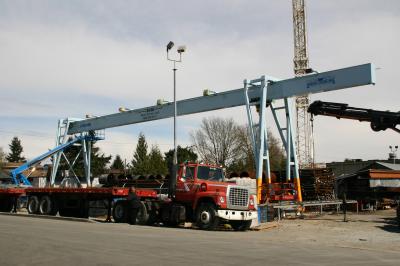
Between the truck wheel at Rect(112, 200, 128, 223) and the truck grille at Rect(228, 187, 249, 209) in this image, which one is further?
the truck wheel at Rect(112, 200, 128, 223)

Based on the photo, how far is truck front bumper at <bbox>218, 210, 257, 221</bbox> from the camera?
54.6 feet

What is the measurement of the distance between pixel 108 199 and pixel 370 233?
11.2m

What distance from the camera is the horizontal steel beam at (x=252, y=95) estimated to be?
19469mm

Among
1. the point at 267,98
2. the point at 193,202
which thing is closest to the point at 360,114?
the point at 267,98

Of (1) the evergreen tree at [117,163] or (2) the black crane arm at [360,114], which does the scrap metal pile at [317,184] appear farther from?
(1) the evergreen tree at [117,163]

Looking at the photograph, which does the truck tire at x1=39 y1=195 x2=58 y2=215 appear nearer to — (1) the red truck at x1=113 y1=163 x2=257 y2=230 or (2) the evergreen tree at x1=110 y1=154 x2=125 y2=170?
(1) the red truck at x1=113 y1=163 x2=257 y2=230

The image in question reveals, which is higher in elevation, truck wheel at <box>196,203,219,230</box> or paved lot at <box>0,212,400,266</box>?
truck wheel at <box>196,203,219,230</box>

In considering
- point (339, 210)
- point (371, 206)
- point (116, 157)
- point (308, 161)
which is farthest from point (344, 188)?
point (116, 157)

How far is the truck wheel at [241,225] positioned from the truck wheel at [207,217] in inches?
40.5

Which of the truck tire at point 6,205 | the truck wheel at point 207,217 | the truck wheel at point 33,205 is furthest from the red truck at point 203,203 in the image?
the truck tire at point 6,205

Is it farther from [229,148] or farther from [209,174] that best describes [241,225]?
[229,148]

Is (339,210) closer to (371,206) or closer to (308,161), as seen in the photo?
(371,206)

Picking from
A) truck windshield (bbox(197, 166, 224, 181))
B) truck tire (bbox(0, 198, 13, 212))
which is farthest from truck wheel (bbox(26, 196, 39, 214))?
truck windshield (bbox(197, 166, 224, 181))

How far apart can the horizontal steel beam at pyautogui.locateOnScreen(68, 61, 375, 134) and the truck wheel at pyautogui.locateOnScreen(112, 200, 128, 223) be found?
7.96 m
